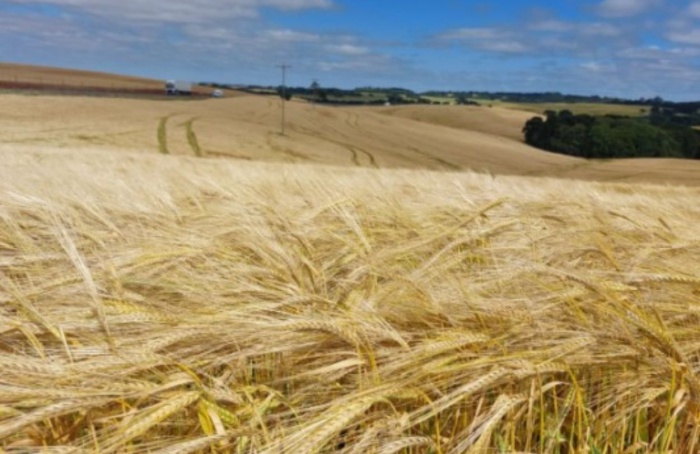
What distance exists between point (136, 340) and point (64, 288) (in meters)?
0.28

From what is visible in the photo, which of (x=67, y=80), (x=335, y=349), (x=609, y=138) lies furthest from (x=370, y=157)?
(x=67, y=80)

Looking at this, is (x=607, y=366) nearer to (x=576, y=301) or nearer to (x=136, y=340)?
(x=576, y=301)

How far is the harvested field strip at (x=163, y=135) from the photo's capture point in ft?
84.3

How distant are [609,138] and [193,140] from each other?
39.6 m

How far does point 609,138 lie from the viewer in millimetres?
53750

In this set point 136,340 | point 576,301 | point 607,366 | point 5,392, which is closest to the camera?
point 5,392

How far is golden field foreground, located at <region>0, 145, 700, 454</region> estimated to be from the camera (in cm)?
96

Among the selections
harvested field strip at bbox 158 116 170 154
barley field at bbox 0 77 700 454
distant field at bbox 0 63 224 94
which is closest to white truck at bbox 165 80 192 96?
distant field at bbox 0 63 224 94

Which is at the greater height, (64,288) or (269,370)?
(64,288)

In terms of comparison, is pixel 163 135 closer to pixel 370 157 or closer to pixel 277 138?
pixel 277 138

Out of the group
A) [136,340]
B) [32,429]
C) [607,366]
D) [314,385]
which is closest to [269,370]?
[314,385]

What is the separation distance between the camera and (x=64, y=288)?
1.24 meters

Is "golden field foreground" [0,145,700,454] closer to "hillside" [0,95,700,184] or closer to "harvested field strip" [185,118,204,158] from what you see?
"hillside" [0,95,700,184]

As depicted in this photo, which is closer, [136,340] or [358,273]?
[136,340]
